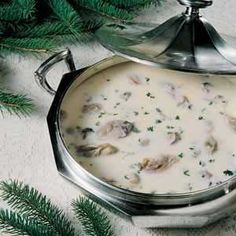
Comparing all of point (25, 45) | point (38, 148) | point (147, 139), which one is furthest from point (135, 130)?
point (25, 45)

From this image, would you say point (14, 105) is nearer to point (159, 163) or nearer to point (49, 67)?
point (49, 67)

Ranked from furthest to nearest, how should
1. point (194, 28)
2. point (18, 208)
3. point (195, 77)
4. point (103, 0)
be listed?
1. point (103, 0)
2. point (195, 77)
3. point (194, 28)
4. point (18, 208)

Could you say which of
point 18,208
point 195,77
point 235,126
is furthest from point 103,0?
point 18,208

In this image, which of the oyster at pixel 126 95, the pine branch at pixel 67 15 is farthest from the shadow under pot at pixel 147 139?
the pine branch at pixel 67 15

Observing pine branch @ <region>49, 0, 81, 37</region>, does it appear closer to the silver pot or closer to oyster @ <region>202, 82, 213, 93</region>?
the silver pot

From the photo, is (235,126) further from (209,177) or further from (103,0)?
(103,0)

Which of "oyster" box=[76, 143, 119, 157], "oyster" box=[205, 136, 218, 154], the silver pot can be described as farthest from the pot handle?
"oyster" box=[205, 136, 218, 154]
